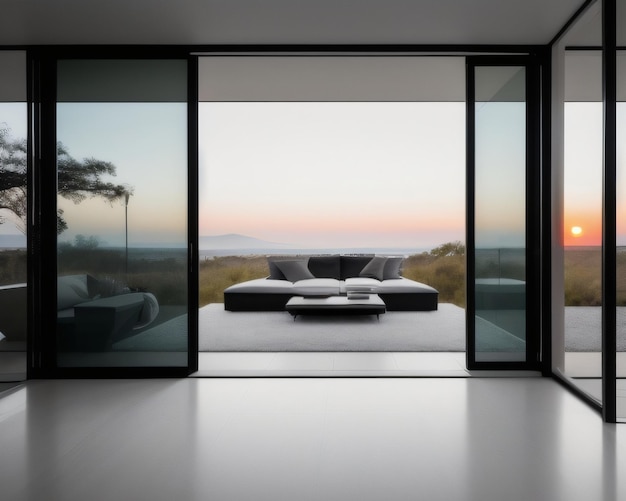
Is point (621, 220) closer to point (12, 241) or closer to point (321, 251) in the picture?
point (12, 241)

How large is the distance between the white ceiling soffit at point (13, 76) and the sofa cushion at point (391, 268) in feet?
19.2

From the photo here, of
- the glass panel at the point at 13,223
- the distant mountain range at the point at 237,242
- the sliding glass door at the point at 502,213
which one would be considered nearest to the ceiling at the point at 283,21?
the sliding glass door at the point at 502,213

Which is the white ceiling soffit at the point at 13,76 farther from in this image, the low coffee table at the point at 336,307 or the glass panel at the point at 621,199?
the glass panel at the point at 621,199

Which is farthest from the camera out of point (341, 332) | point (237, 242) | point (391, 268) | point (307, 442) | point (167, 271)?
point (237, 242)

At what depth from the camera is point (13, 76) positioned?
12.2 feet

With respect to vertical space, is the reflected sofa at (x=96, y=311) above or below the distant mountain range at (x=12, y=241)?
below

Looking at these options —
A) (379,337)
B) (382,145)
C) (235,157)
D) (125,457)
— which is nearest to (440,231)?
(382,145)

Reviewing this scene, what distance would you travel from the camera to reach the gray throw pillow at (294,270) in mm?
8094

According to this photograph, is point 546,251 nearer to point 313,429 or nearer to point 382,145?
point 313,429

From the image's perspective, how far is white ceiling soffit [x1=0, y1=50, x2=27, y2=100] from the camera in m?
3.67

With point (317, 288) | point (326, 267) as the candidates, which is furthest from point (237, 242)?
point (317, 288)

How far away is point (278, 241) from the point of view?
34.3ft

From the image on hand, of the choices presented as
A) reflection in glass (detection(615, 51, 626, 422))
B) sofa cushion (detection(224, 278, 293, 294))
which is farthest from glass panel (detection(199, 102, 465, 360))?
reflection in glass (detection(615, 51, 626, 422))

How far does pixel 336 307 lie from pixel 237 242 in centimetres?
483
